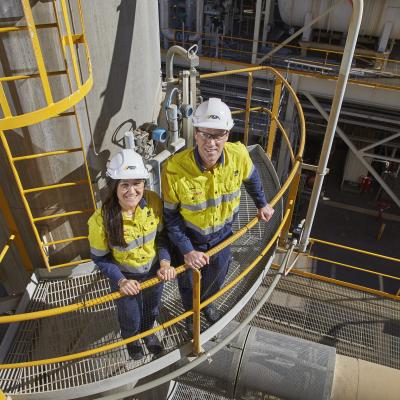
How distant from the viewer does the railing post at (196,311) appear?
11.1 ft

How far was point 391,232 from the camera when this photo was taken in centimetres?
1531

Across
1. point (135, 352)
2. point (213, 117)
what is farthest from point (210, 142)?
point (135, 352)

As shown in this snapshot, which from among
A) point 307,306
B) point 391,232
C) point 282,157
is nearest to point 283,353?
point 307,306

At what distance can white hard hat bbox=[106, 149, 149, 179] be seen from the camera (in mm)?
3316

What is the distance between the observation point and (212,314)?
177 inches

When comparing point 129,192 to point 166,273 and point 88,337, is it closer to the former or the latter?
point 166,273

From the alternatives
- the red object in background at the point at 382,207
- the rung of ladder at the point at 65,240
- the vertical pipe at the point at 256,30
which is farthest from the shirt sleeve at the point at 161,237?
the red object in background at the point at 382,207

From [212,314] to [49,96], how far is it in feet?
9.36

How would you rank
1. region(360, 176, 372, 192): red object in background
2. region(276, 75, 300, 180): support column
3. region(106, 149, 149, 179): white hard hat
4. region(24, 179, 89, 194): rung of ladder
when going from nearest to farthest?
1. region(106, 149, 149, 179): white hard hat
2. region(24, 179, 89, 194): rung of ladder
3. region(276, 75, 300, 180): support column
4. region(360, 176, 372, 192): red object in background

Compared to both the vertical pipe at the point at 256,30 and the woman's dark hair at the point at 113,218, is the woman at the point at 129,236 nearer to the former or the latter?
the woman's dark hair at the point at 113,218

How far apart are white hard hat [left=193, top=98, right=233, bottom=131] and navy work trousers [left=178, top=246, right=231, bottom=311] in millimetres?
1365

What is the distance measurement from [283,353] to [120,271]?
3.46m

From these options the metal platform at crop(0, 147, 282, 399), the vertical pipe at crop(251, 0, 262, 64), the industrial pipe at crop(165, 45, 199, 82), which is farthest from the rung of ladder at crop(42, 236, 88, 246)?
the vertical pipe at crop(251, 0, 262, 64)

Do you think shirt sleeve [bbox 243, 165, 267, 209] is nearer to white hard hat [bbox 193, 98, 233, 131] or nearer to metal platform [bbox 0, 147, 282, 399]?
white hard hat [bbox 193, 98, 233, 131]
